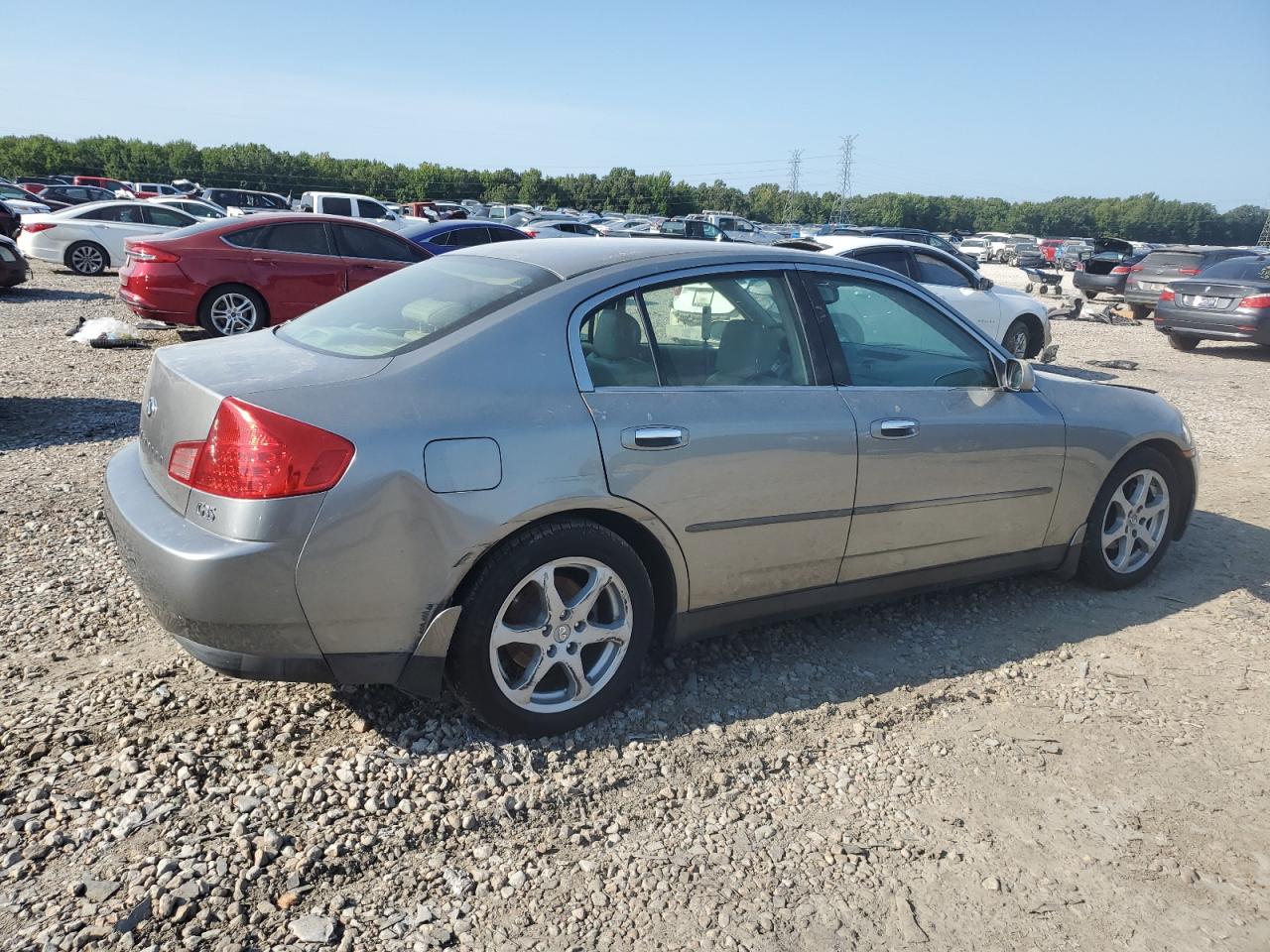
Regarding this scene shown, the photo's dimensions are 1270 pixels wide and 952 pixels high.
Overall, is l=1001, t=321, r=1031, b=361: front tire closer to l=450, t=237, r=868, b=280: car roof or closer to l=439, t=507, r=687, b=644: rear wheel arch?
l=450, t=237, r=868, b=280: car roof

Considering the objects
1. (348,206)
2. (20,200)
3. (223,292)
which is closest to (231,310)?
(223,292)

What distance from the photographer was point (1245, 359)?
1508cm

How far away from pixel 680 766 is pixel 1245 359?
1543cm

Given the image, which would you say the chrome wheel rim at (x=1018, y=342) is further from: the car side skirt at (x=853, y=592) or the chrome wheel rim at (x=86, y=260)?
the chrome wheel rim at (x=86, y=260)

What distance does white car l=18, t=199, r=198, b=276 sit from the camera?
743 inches

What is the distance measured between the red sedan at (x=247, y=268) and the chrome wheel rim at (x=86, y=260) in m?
9.73

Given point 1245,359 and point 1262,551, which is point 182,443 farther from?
point 1245,359

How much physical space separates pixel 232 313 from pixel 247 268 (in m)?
0.54

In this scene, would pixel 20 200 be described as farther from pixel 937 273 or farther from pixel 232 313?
pixel 937 273

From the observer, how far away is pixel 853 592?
3924 mm

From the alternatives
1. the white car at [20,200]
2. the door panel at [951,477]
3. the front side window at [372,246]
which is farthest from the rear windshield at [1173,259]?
the white car at [20,200]

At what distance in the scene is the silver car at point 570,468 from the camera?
278 cm

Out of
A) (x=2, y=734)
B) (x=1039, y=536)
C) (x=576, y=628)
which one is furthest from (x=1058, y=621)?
(x=2, y=734)

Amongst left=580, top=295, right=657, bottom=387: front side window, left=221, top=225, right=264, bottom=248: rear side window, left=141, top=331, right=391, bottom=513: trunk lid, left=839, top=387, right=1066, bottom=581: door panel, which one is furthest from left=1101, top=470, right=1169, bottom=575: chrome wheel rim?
left=221, top=225, right=264, bottom=248: rear side window
